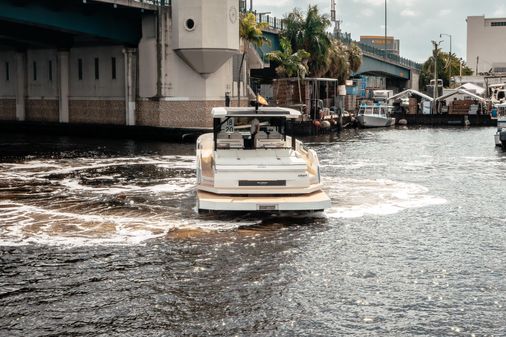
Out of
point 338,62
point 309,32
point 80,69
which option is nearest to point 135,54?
point 80,69

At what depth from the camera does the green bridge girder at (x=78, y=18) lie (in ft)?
137

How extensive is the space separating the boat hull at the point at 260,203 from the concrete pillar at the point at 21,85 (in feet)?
157

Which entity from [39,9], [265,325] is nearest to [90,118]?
[39,9]

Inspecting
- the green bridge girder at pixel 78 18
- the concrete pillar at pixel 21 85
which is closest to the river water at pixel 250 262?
the green bridge girder at pixel 78 18

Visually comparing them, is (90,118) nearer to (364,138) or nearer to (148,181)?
(364,138)

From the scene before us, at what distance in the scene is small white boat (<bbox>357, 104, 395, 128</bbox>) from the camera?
233ft

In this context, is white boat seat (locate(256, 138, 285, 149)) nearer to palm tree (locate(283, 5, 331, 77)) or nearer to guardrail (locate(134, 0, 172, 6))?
guardrail (locate(134, 0, 172, 6))

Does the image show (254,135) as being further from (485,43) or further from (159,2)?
(485,43)

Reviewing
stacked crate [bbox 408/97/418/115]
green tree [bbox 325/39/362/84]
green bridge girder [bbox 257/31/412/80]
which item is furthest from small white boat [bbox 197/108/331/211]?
stacked crate [bbox 408/97/418/115]

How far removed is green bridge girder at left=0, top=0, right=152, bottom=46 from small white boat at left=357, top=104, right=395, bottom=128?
90.5ft

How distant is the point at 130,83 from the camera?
52.0m

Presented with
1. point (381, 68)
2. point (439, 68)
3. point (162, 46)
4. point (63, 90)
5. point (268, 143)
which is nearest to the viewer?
point (268, 143)

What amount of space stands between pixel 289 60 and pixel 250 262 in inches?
1972

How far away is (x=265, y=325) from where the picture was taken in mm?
11180
